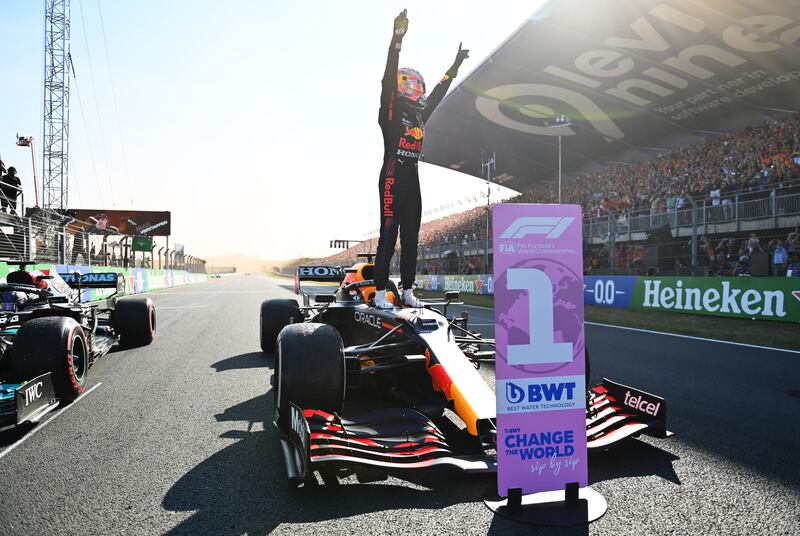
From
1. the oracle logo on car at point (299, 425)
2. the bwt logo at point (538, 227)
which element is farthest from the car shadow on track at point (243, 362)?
the bwt logo at point (538, 227)

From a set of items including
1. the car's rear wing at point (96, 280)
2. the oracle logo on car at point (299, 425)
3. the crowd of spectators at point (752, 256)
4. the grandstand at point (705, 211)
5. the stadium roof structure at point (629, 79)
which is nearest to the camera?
the oracle logo on car at point (299, 425)

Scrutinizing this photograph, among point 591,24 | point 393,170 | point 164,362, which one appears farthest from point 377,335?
point 591,24

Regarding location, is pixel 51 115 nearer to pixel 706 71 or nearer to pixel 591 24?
pixel 591 24

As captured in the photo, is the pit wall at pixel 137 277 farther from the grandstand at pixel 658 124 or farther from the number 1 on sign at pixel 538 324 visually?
the number 1 on sign at pixel 538 324

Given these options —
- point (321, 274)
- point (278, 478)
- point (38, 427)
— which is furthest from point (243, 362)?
point (278, 478)

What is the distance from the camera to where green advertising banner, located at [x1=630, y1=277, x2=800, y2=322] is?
9250 millimetres

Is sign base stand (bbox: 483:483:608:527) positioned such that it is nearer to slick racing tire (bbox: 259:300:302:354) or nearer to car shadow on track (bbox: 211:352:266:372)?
car shadow on track (bbox: 211:352:266:372)

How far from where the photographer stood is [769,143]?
18.3 metres

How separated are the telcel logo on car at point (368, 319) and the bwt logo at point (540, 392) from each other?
2.06 metres

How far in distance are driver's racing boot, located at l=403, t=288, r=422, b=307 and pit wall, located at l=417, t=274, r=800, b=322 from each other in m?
7.98

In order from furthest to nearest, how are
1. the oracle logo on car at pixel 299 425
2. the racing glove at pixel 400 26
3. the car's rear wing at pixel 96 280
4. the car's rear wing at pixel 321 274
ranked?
the car's rear wing at pixel 321 274
the car's rear wing at pixel 96 280
the racing glove at pixel 400 26
the oracle logo on car at pixel 299 425

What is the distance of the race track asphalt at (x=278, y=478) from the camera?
234cm

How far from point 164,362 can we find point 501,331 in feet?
17.1

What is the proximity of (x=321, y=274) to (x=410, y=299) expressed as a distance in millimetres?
3148
